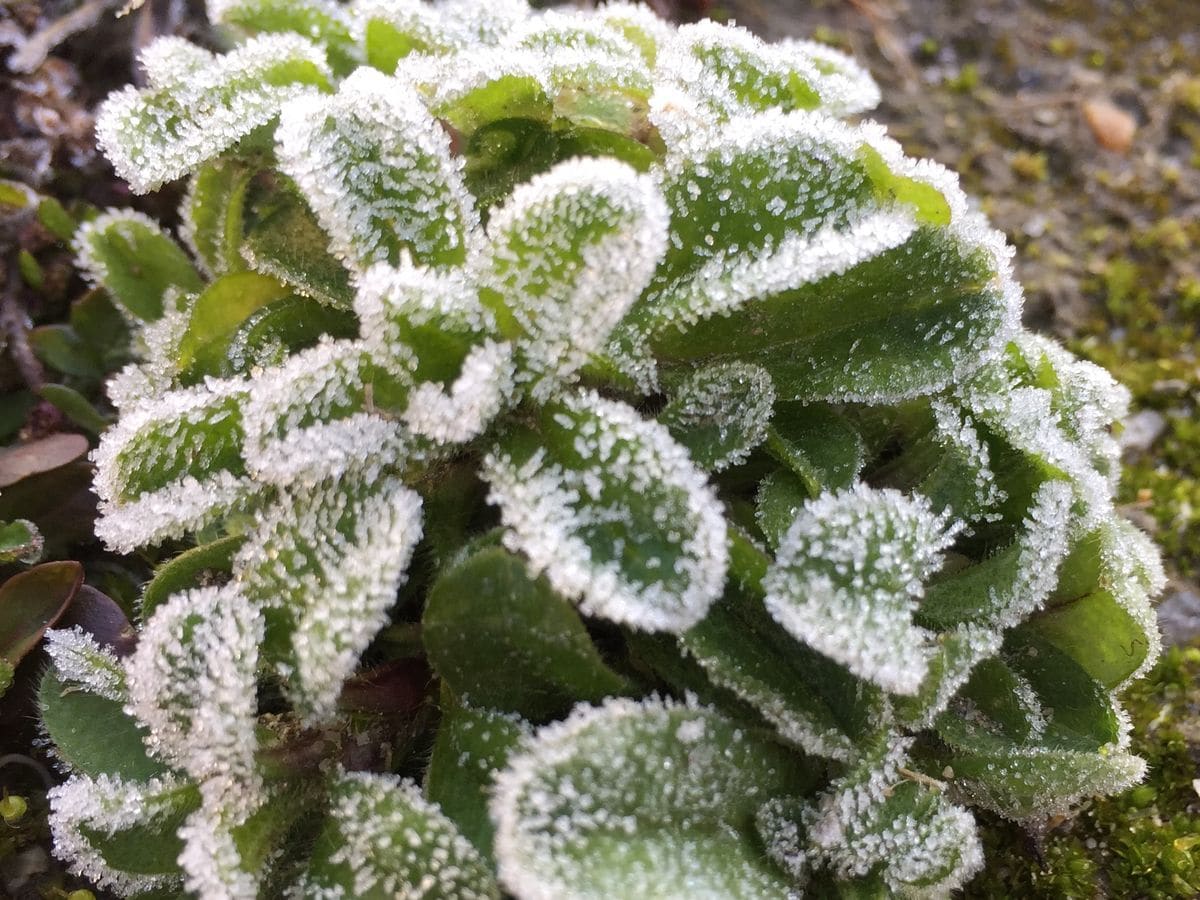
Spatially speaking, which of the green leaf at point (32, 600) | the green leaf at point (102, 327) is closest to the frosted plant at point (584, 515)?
the green leaf at point (32, 600)

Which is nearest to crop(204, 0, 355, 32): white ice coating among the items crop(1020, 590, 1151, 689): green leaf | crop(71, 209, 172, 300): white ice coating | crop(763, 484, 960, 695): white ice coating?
crop(71, 209, 172, 300): white ice coating

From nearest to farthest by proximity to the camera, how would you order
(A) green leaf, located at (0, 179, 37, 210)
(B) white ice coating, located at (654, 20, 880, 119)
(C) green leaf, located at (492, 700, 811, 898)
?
(C) green leaf, located at (492, 700, 811, 898) < (B) white ice coating, located at (654, 20, 880, 119) < (A) green leaf, located at (0, 179, 37, 210)

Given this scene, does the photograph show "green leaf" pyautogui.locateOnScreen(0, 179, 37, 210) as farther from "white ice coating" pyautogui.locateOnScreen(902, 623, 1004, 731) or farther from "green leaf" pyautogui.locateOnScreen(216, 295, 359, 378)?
"white ice coating" pyautogui.locateOnScreen(902, 623, 1004, 731)

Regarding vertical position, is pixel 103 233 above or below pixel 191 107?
below

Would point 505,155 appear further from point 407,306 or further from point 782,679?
point 782,679

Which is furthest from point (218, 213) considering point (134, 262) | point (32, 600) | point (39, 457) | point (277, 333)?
point (32, 600)

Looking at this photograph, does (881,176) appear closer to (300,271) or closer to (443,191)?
(443,191)

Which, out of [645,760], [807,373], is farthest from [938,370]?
[645,760]

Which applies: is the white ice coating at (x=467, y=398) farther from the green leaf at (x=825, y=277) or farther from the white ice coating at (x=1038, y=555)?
the white ice coating at (x=1038, y=555)
